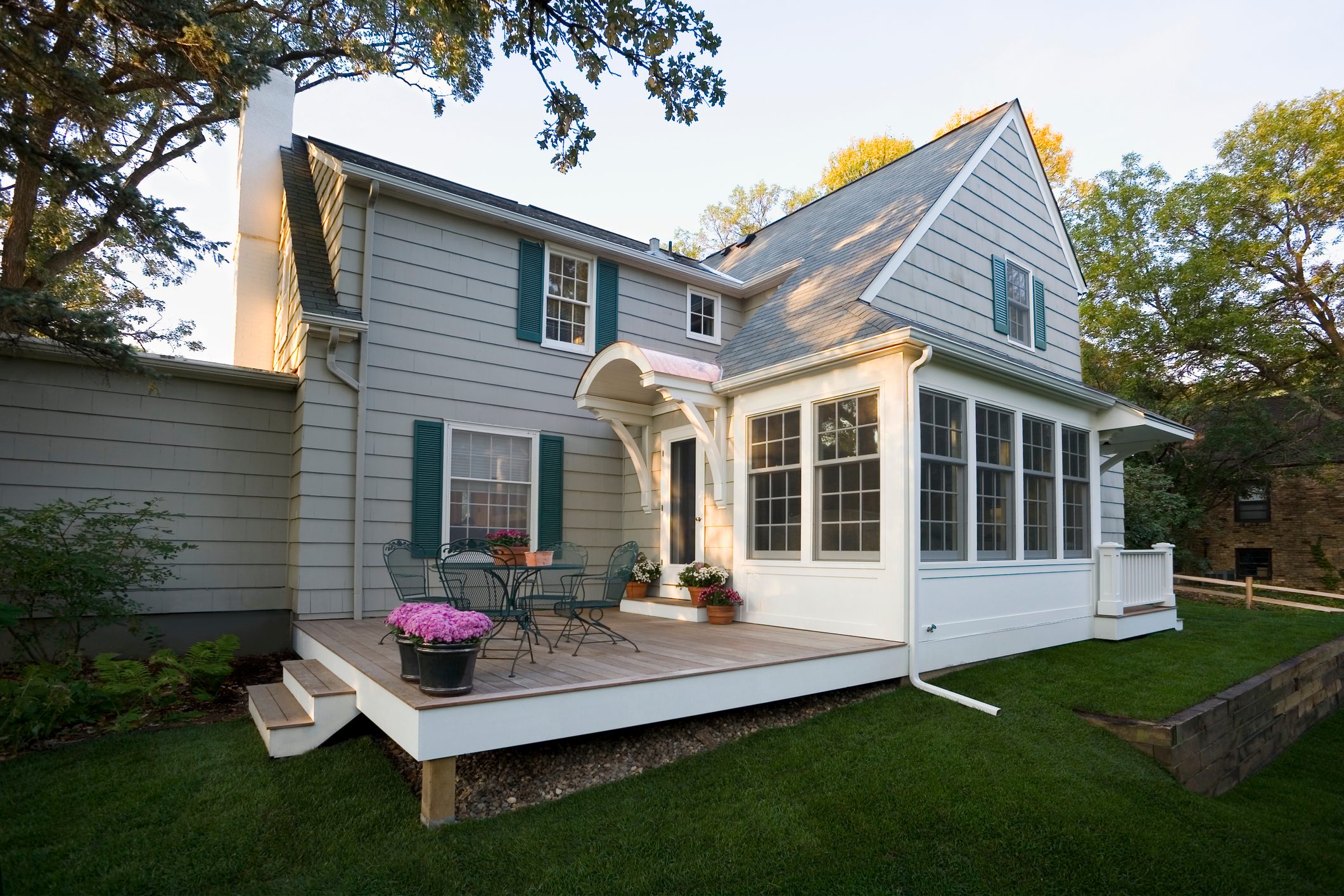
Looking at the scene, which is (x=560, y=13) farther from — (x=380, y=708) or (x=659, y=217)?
(x=659, y=217)

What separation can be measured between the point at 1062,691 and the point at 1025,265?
5703mm

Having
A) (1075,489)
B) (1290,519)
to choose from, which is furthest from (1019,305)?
(1290,519)

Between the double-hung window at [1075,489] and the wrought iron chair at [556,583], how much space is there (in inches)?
202

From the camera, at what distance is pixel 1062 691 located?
5.83 metres

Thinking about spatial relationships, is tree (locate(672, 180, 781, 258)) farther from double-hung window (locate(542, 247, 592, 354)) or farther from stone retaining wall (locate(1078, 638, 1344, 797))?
stone retaining wall (locate(1078, 638, 1344, 797))

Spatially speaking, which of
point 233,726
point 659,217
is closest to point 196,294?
point 233,726

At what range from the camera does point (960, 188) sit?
→ 8.23m

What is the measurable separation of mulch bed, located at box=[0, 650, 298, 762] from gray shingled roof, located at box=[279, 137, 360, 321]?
3.26 m

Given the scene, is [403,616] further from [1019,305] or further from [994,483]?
[1019,305]

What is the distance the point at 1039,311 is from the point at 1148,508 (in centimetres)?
740

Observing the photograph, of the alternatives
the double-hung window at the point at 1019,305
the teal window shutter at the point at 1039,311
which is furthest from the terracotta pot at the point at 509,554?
the teal window shutter at the point at 1039,311

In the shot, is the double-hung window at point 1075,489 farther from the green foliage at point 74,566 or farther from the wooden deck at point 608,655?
the green foliage at point 74,566

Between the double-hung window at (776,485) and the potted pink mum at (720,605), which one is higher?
the double-hung window at (776,485)

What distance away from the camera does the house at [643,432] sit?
5.95m
